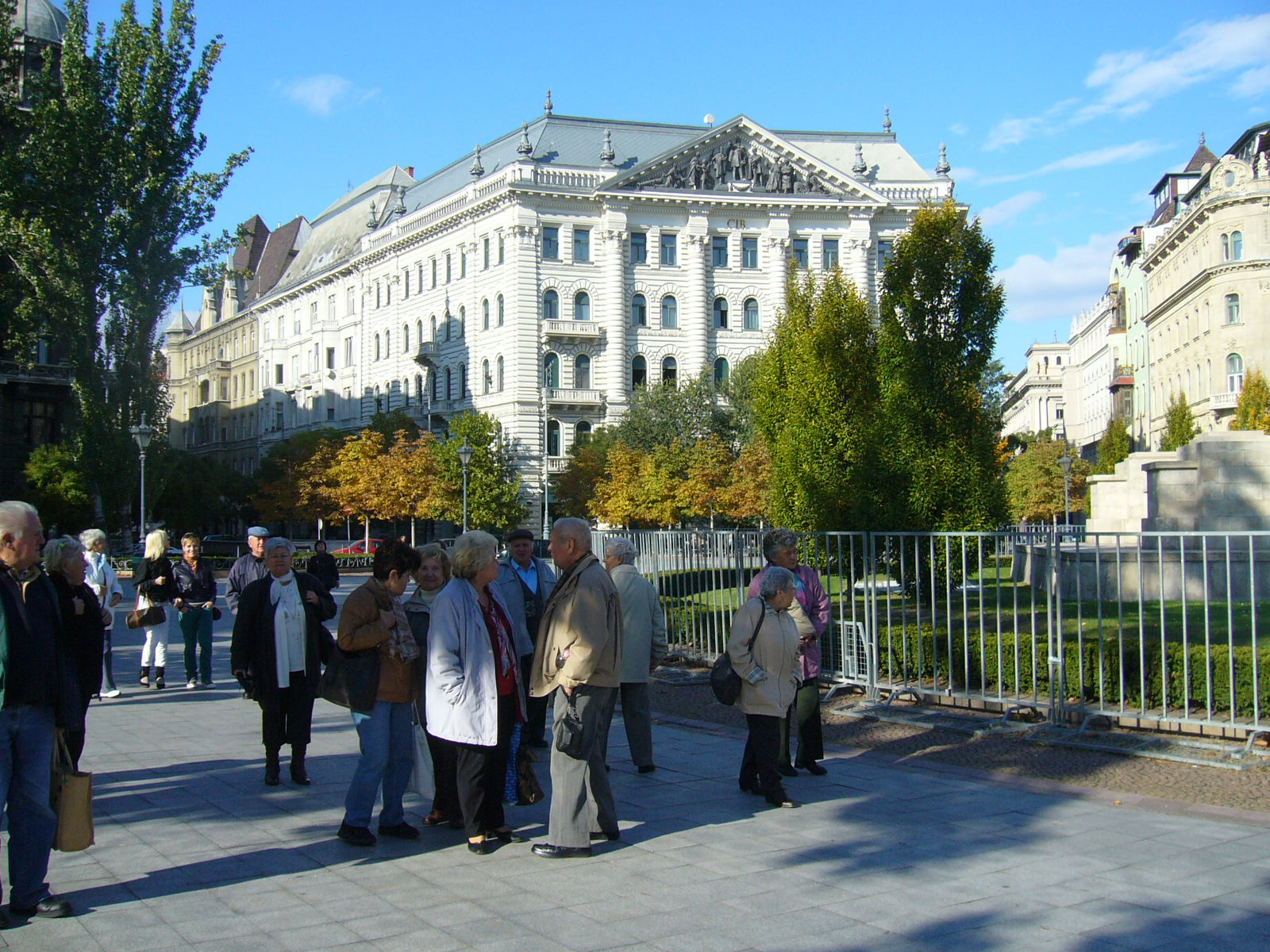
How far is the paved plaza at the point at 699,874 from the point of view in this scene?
5.67 metres

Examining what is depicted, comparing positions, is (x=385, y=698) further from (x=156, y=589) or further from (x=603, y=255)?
(x=603, y=255)

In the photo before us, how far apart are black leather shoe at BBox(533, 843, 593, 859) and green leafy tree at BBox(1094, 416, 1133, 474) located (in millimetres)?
71416

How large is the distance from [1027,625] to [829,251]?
56.6 m

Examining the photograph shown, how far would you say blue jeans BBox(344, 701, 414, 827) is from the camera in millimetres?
7312

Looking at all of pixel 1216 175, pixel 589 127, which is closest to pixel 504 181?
pixel 589 127

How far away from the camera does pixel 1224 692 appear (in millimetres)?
10086

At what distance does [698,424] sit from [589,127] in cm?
2278

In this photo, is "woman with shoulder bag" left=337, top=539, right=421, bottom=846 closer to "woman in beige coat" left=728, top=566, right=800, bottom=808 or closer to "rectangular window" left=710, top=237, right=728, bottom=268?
"woman in beige coat" left=728, top=566, right=800, bottom=808

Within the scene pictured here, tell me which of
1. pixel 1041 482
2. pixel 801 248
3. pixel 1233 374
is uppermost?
pixel 801 248

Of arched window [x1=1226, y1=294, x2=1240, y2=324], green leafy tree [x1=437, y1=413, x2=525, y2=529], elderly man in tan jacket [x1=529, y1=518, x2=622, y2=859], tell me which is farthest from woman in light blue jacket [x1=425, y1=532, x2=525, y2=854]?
arched window [x1=1226, y1=294, x2=1240, y2=324]

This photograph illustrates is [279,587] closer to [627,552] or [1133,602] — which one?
[627,552]

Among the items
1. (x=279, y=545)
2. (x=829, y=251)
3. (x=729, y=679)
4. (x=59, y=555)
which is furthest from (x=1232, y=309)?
(x=59, y=555)

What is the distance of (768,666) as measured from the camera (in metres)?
8.33

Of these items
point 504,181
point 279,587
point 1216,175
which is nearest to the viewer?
point 279,587
